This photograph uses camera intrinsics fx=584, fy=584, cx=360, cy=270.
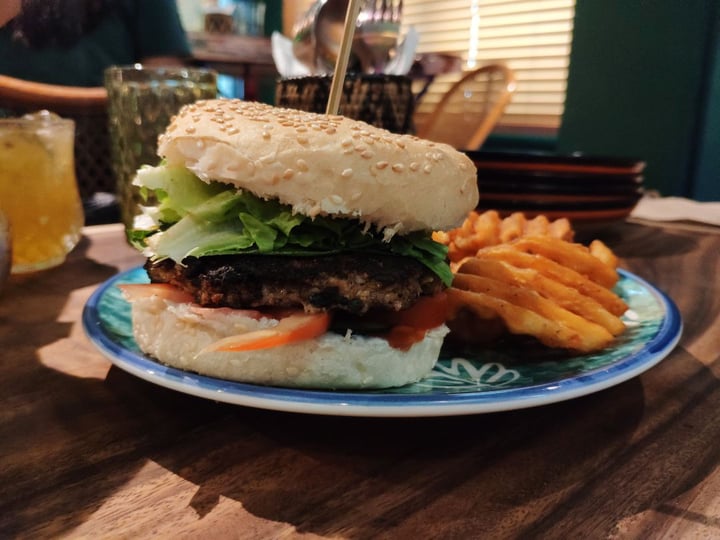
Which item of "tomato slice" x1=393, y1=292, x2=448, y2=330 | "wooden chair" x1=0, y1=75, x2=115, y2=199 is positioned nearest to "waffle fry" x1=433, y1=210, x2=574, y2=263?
"tomato slice" x1=393, y1=292, x2=448, y2=330

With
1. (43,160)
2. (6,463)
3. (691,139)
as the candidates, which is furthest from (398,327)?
(691,139)

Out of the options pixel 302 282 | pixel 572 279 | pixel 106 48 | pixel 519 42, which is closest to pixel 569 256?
pixel 572 279

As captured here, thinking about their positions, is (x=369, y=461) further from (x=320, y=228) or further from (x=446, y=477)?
(x=320, y=228)

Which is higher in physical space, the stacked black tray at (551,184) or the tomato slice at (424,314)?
the stacked black tray at (551,184)

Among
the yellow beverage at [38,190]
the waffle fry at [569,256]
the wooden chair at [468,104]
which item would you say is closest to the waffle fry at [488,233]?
the waffle fry at [569,256]

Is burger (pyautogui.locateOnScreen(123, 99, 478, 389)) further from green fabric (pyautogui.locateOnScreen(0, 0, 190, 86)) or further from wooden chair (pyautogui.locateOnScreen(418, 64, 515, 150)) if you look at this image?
wooden chair (pyautogui.locateOnScreen(418, 64, 515, 150))

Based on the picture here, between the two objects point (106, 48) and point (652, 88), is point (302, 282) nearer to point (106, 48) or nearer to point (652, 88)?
point (106, 48)

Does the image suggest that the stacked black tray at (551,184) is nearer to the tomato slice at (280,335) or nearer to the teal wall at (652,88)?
the tomato slice at (280,335)
